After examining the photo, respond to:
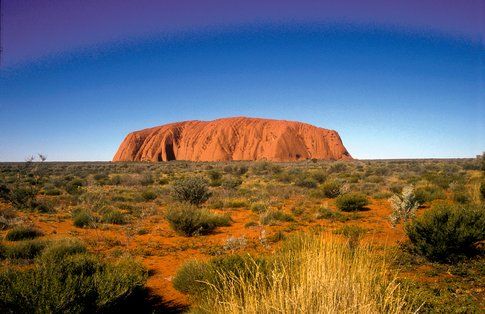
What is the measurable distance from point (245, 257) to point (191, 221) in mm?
5030

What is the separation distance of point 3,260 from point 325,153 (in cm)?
9118

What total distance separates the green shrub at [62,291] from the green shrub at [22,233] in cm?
602

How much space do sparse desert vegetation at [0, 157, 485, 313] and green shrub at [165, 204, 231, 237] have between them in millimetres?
46

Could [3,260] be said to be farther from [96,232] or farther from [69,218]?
[69,218]

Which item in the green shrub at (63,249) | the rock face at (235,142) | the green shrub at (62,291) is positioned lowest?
the green shrub at (63,249)

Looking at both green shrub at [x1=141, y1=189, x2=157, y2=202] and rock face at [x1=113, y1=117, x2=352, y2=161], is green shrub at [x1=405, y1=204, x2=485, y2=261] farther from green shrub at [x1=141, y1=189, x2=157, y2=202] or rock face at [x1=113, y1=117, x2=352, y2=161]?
rock face at [x1=113, y1=117, x2=352, y2=161]

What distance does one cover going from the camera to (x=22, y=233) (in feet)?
29.5

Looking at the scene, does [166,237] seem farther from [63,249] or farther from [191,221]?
[63,249]

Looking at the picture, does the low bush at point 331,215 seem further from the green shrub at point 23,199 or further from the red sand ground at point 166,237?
the green shrub at point 23,199

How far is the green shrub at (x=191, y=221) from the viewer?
31.8ft

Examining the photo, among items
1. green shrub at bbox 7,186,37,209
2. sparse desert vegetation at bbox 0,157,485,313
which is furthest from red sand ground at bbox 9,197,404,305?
green shrub at bbox 7,186,37,209

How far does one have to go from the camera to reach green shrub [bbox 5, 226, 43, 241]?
28.9ft

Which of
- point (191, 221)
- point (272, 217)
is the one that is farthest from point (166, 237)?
point (272, 217)

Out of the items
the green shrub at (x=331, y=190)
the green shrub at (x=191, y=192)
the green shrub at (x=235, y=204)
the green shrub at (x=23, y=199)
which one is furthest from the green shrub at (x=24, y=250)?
the green shrub at (x=331, y=190)
